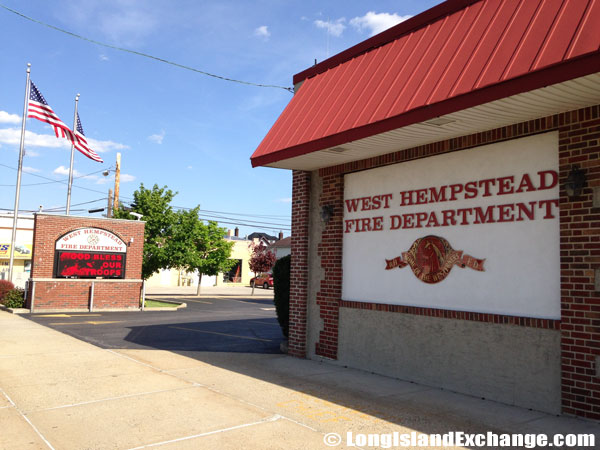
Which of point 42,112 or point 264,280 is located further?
point 264,280

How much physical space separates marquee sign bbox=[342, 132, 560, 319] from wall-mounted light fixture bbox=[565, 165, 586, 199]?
0.99 ft

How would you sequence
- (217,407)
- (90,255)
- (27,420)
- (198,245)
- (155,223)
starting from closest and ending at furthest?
1. (27,420)
2. (217,407)
3. (90,255)
4. (155,223)
5. (198,245)

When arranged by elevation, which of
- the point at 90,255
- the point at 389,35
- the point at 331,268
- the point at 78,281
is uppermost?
the point at 389,35

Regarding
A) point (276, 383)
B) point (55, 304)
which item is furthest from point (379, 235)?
point (55, 304)

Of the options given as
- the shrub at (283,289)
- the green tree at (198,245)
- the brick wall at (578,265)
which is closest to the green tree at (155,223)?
the green tree at (198,245)

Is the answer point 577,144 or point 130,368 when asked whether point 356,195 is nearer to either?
point 577,144

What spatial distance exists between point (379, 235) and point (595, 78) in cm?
457

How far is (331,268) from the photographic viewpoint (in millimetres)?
10016

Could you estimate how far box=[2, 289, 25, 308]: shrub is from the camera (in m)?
20.6

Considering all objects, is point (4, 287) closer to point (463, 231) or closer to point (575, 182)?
point (463, 231)

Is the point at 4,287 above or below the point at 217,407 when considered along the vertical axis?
above

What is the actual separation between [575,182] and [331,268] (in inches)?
194

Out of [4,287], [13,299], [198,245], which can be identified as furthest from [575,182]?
[198,245]

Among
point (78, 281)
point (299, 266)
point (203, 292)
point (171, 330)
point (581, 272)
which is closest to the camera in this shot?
point (581, 272)
